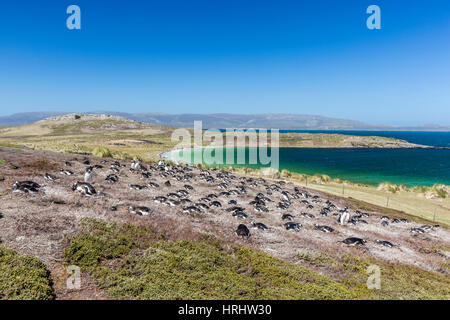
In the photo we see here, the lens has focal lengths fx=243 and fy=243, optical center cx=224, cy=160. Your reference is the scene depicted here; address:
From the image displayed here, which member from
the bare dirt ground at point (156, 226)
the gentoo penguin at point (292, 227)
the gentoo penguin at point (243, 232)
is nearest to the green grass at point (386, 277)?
the bare dirt ground at point (156, 226)

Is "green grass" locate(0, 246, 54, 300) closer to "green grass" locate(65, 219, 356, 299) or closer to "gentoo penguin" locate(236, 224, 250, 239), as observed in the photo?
"green grass" locate(65, 219, 356, 299)

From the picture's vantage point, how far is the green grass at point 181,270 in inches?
354

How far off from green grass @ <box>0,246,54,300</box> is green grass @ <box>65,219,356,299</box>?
125cm

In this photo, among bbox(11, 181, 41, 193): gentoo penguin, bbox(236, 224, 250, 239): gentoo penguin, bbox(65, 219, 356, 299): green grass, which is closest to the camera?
bbox(65, 219, 356, 299): green grass

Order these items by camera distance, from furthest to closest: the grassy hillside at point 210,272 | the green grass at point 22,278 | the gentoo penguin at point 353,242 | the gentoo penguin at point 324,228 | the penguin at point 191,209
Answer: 1. the gentoo penguin at point 324,228
2. the penguin at point 191,209
3. the gentoo penguin at point 353,242
4. the grassy hillside at point 210,272
5. the green grass at point 22,278

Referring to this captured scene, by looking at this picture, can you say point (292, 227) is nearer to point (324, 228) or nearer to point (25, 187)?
point (324, 228)

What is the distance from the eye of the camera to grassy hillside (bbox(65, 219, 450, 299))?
9.12 m

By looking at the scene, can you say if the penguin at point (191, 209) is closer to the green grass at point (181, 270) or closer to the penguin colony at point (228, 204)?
the penguin colony at point (228, 204)

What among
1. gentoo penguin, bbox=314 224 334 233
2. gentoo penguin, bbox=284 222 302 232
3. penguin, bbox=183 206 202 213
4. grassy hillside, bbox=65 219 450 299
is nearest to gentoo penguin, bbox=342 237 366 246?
gentoo penguin, bbox=314 224 334 233

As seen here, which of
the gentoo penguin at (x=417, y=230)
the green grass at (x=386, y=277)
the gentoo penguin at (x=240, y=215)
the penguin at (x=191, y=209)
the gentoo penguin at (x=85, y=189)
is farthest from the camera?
the gentoo penguin at (x=417, y=230)

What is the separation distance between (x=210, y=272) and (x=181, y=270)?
48.2 inches
